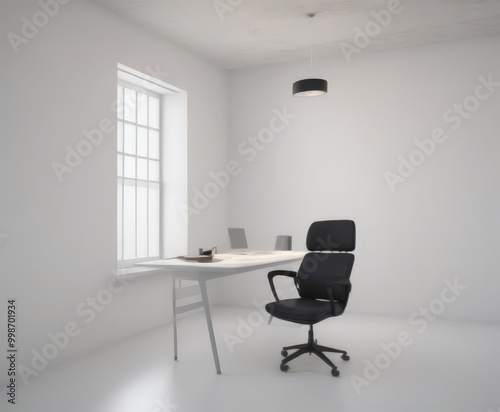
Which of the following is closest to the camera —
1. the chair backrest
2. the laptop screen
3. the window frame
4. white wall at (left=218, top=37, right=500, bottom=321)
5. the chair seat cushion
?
the chair seat cushion

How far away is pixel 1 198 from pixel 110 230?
4.08 ft

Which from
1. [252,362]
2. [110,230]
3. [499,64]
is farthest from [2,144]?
[499,64]

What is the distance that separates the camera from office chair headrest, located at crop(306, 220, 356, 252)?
3.92m

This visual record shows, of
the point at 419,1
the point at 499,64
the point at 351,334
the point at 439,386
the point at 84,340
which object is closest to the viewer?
the point at 439,386

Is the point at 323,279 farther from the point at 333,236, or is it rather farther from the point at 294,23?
the point at 294,23

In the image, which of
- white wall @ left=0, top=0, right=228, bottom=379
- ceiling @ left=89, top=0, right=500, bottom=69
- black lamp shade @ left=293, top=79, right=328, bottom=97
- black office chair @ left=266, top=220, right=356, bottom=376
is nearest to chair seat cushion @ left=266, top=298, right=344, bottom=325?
black office chair @ left=266, top=220, right=356, bottom=376

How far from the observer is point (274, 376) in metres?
3.57

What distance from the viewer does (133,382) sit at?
3.43 meters

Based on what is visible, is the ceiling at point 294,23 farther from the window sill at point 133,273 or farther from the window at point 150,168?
the window sill at point 133,273

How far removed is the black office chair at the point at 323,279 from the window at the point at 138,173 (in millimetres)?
1956

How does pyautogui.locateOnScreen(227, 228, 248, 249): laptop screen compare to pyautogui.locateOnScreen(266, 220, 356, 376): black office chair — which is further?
pyautogui.locateOnScreen(227, 228, 248, 249): laptop screen

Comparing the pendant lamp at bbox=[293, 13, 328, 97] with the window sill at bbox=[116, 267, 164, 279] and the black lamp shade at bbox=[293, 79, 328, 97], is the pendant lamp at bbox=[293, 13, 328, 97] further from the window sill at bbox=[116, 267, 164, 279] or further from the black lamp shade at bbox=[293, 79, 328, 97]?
the window sill at bbox=[116, 267, 164, 279]

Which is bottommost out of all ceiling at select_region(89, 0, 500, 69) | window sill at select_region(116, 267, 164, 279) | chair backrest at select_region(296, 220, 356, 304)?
window sill at select_region(116, 267, 164, 279)

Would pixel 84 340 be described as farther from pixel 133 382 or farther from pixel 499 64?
pixel 499 64
